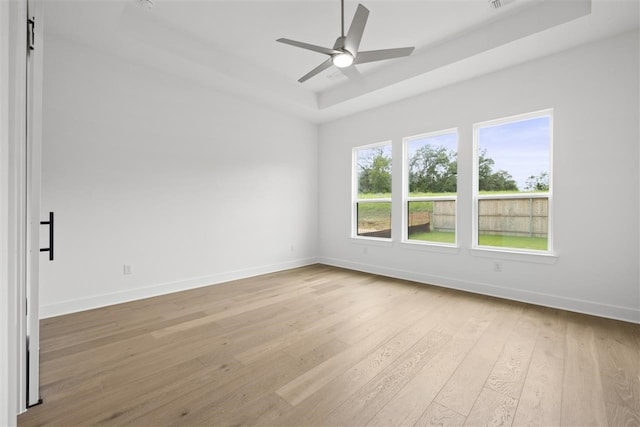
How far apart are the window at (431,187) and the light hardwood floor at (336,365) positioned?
4.08ft

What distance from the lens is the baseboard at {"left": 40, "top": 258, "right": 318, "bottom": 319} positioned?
3.11 meters

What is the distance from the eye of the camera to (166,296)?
12.4 feet

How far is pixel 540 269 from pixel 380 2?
3.47 m

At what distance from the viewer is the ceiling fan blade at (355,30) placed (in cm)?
219

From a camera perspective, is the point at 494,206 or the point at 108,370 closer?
the point at 108,370

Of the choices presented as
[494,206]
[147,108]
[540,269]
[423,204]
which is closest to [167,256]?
[147,108]

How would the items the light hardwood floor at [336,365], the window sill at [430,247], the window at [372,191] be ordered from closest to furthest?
1. the light hardwood floor at [336,365]
2. the window sill at [430,247]
3. the window at [372,191]

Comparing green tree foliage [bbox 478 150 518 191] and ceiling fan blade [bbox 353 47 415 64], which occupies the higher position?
ceiling fan blade [bbox 353 47 415 64]

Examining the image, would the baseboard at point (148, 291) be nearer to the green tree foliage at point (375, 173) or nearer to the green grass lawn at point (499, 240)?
the green tree foliage at point (375, 173)

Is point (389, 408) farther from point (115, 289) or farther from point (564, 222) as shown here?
point (115, 289)

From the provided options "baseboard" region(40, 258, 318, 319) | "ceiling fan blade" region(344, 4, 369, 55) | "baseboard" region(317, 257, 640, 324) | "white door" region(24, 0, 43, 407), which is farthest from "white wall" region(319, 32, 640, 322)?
"white door" region(24, 0, 43, 407)

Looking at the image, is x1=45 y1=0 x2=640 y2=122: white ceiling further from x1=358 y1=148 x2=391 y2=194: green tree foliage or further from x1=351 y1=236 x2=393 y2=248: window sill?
x1=351 y1=236 x2=393 y2=248: window sill

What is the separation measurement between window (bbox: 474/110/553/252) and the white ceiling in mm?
801

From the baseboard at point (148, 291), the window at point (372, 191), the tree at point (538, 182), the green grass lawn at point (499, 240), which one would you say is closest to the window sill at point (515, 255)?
the green grass lawn at point (499, 240)
